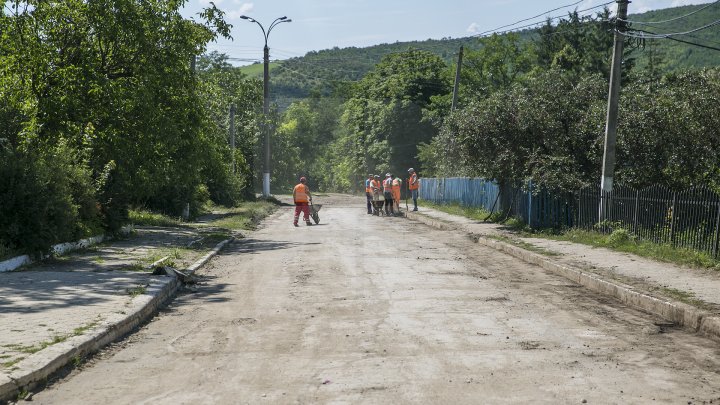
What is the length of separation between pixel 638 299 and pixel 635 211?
750 cm

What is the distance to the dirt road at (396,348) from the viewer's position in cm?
605

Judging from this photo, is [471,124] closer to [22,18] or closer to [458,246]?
[458,246]

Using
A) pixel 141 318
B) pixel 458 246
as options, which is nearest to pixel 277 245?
pixel 458 246

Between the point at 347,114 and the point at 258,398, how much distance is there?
301ft

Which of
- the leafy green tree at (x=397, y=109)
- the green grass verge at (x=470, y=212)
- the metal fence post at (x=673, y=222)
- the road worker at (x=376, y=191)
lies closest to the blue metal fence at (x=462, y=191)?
the green grass verge at (x=470, y=212)

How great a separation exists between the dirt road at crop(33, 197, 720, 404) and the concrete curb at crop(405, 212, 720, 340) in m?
0.27

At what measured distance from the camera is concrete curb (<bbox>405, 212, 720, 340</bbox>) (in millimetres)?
9008

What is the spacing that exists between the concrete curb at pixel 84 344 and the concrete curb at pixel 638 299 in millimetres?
6192

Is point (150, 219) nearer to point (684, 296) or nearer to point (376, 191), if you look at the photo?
point (376, 191)

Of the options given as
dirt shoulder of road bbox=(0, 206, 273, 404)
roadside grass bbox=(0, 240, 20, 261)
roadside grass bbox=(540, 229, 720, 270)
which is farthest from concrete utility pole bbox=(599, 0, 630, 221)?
roadside grass bbox=(0, 240, 20, 261)

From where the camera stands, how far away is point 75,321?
8.59 metres

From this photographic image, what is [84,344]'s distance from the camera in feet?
24.6

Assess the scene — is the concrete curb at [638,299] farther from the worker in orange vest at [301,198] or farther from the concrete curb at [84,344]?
the worker in orange vest at [301,198]

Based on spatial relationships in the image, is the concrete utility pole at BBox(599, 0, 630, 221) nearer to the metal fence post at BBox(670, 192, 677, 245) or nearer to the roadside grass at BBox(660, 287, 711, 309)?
the metal fence post at BBox(670, 192, 677, 245)
